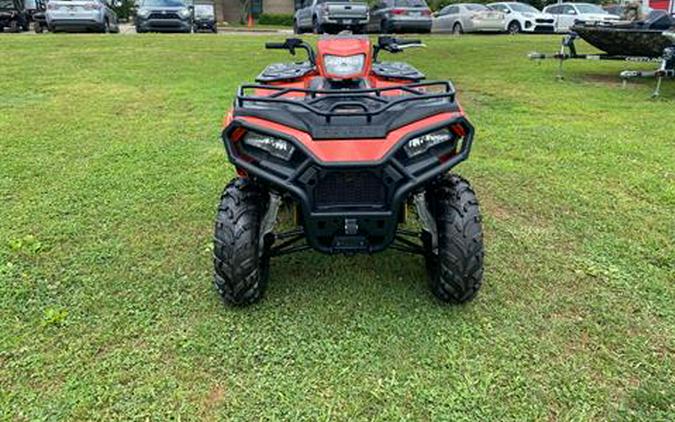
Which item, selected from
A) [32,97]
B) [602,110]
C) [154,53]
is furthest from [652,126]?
[154,53]

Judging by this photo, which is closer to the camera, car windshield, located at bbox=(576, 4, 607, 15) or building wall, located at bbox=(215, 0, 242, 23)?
car windshield, located at bbox=(576, 4, 607, 15)

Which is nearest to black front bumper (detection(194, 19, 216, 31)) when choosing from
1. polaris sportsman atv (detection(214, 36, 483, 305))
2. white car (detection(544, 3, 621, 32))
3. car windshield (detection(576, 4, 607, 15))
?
white car (detection(544, 3, 621, 32))

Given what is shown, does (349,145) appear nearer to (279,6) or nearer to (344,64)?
(344,64)

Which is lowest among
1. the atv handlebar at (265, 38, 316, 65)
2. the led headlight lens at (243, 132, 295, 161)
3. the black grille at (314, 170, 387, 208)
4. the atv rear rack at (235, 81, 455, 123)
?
the black grille at (314, 170, 387, 208)

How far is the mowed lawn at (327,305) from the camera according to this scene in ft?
7.57

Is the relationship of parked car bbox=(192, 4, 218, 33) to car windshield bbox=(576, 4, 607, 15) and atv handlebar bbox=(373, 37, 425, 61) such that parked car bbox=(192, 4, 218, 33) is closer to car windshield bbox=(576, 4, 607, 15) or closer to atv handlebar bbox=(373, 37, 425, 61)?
car windshield bbox=(576, 4, 607, 15)

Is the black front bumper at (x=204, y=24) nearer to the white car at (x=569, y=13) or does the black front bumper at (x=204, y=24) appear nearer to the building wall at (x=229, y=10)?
the white car at (x=569, y=13)

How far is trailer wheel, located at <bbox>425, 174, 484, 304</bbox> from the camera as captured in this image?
2711 mm

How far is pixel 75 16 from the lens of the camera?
16438 mm

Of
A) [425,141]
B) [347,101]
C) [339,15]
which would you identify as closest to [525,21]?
[339,15]

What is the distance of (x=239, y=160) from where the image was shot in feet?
8.66

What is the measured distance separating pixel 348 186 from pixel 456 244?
1.93 ft

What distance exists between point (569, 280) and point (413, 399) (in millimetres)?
1354

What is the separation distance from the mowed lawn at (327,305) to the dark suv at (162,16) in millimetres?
13280
